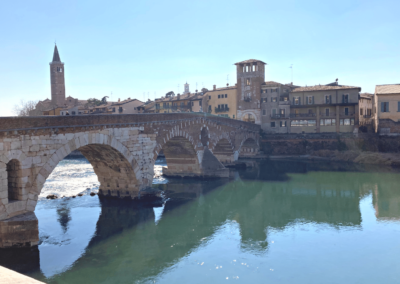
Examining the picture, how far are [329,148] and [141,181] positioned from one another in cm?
3022

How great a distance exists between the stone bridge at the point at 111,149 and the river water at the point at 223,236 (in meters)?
1.94

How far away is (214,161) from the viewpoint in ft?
110

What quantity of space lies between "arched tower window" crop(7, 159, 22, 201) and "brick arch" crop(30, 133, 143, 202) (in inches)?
Answer: 93.3

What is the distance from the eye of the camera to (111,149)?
21312 mm

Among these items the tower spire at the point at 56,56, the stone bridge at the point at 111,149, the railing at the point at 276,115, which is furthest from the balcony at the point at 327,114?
the tower spire at the point at 56,56

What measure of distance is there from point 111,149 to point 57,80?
6371 centimetres

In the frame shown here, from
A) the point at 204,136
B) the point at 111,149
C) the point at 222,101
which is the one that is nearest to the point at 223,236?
the point at 111,149

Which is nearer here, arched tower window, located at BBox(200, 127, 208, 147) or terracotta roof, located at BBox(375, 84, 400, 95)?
arched tower window, located at BBox(200, 127, 208, 147)

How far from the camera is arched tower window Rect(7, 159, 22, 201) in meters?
15.1

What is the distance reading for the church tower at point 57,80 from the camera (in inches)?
3056

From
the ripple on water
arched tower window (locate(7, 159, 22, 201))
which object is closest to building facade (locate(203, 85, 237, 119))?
the ripple on water

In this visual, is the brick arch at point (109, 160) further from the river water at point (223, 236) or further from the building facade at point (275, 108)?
the building facade at point (275, 108)

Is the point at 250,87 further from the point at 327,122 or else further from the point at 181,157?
the point at 181,157

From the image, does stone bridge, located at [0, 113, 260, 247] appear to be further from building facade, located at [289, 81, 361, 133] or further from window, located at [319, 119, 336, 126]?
window, located at [319, 119, 336, 126]
